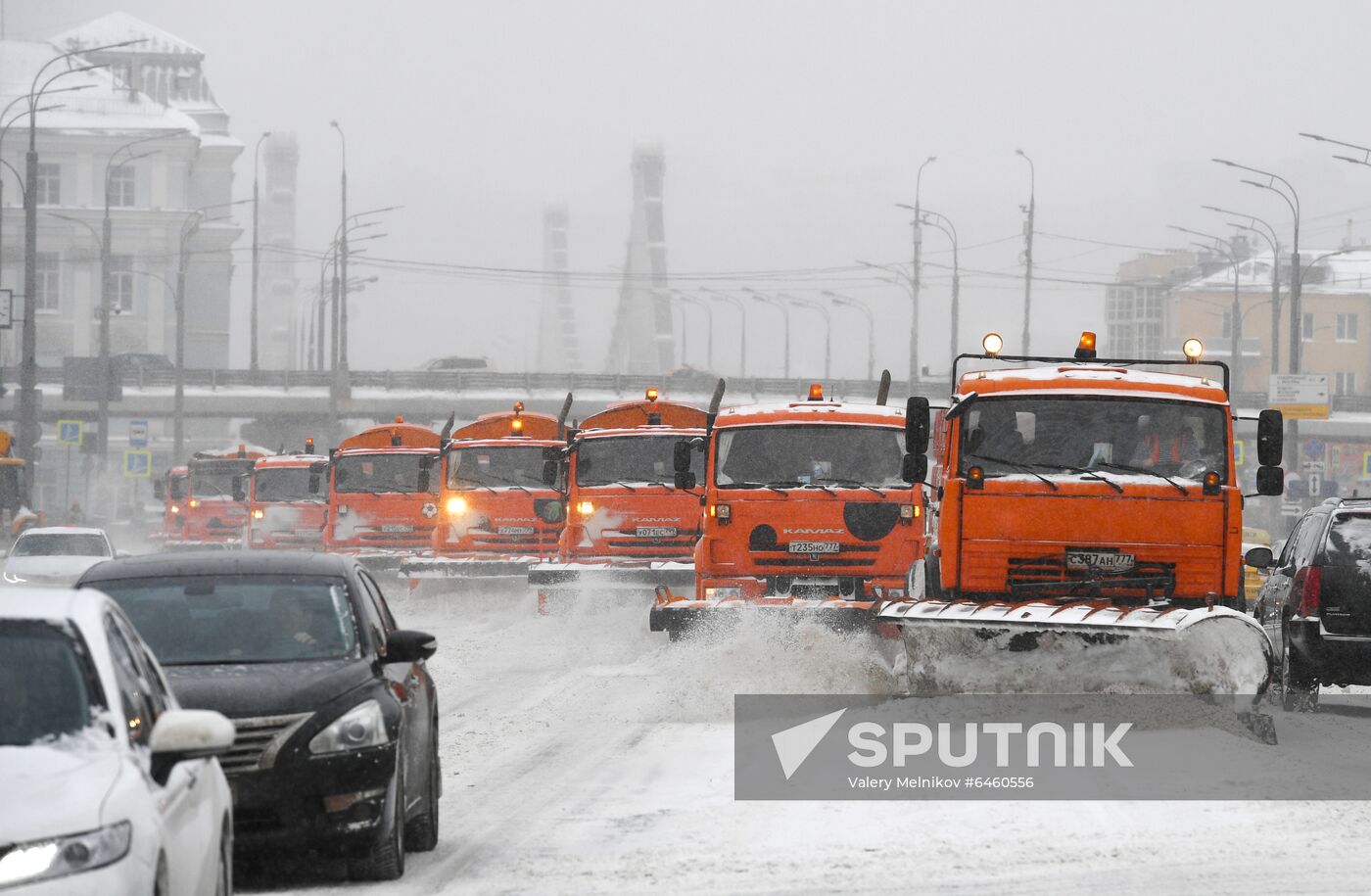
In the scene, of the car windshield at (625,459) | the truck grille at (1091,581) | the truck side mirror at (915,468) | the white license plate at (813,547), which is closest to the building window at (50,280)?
the car windshield at (625,459)

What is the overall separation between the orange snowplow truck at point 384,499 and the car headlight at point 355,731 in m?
24.4

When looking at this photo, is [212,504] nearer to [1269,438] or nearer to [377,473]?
[377,473]

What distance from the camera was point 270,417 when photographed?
90.9 m

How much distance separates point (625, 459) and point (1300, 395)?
41.6 m

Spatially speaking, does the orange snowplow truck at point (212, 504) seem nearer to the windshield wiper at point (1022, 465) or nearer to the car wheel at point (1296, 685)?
the car wheel at point (1296, 685)

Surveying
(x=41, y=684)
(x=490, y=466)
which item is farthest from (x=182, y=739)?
(x=490, y=466)

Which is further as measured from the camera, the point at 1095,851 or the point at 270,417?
the point at 270,417

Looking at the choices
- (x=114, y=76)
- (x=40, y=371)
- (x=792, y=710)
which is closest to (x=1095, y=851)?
(x=792, y=710)

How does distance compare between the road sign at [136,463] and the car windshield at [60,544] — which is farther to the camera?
the road sign at [136,463]

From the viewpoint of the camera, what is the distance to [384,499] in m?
33.4

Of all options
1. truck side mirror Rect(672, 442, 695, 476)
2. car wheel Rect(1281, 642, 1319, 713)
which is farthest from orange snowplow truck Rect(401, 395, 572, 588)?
car wheel Rect(1281, 642, 1319, 713)

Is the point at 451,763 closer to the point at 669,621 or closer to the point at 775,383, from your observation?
the point at 669,621

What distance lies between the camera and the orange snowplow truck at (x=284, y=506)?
37844 mm

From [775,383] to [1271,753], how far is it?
247 feet
